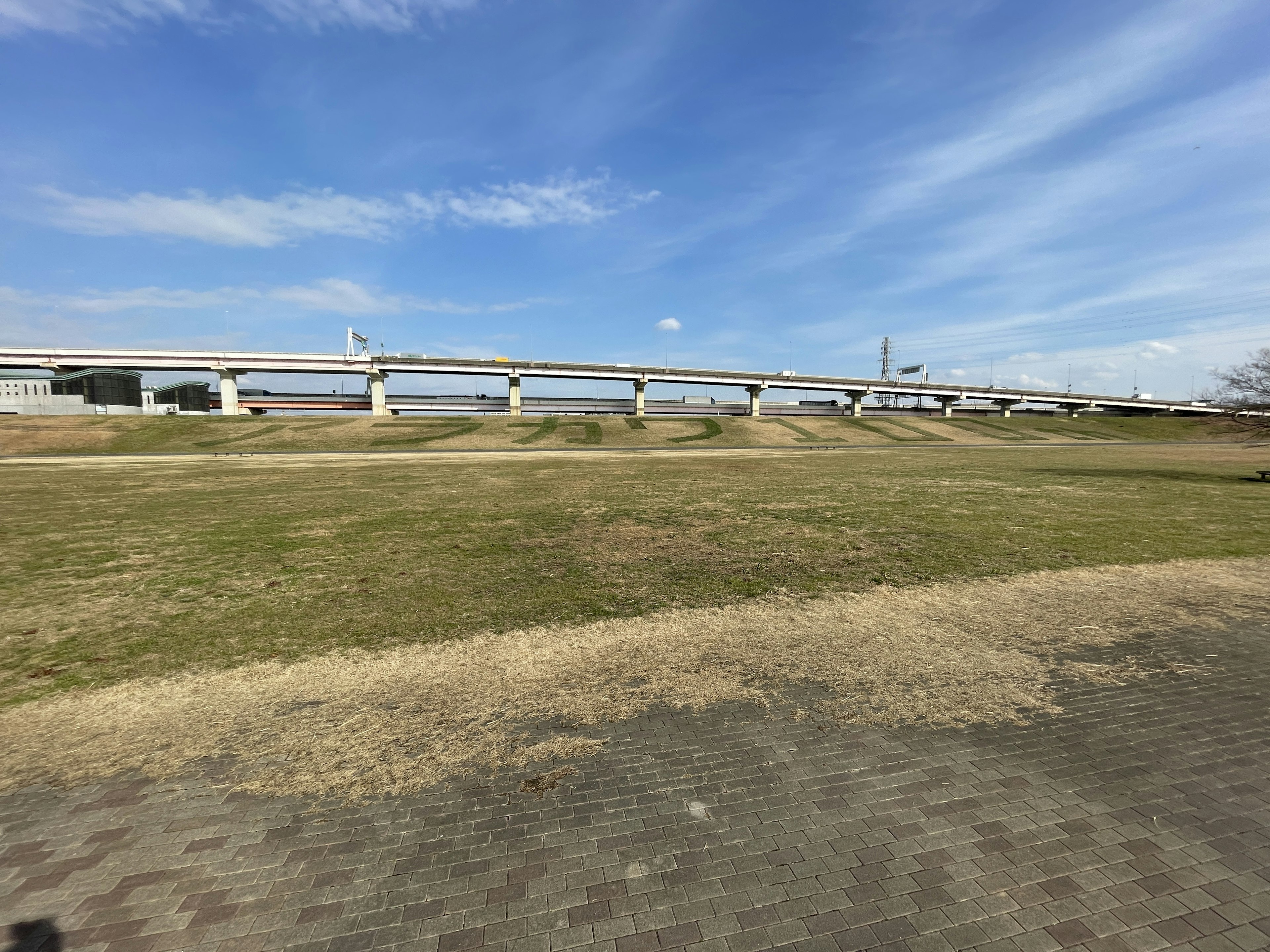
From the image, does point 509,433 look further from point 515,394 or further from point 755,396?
point 755,396

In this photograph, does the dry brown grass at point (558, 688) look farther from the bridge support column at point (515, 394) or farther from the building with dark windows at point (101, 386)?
the building with dark windows at point (101, 386)

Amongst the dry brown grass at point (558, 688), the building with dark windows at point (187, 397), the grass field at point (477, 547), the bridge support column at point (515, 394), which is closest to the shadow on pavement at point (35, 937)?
the dry brown grass at point (558, 688)

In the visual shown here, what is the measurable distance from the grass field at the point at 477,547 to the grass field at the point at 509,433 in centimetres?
2961

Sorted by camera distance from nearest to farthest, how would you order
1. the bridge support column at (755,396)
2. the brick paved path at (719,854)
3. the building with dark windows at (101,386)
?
the brick paved path at (719,854) → the building with dark windows at (101,386) → the bridge support column at (755,396)

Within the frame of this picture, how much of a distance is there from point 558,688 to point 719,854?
2776 mm

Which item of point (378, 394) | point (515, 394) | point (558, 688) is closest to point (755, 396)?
point (515, 394)

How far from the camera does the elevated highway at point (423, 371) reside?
2936 inches

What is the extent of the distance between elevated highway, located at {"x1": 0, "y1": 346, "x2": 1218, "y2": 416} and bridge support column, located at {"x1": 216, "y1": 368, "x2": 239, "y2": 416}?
0.33 feet

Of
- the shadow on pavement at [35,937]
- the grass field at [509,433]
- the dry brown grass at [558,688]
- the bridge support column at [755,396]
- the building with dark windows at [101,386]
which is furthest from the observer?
the bridge support column at [755,396]

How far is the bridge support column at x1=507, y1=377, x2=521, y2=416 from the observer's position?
86312 mm

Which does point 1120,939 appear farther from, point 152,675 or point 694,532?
point 694,532

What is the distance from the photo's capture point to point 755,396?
94875 mm

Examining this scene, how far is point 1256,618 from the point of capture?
7.84 metres

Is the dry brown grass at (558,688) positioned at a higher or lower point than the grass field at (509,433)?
lower
